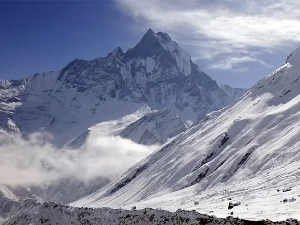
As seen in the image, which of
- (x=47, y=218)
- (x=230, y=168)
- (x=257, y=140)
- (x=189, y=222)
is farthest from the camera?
(x=257, y=140)

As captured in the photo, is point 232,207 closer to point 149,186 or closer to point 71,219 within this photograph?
point 71,219

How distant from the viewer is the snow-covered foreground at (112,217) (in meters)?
35.2

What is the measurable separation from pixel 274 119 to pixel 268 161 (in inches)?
2206

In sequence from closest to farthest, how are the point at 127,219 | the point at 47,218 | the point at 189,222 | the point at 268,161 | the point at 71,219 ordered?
1. the point at 189,222
2. the point at 127,219
3. the point at 71,219
4. the point at 47,218
5. the point at 268,161

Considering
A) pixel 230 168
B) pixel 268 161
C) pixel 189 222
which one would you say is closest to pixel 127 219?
pixel 189 222

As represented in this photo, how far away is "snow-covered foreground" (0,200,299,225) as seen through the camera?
3519cm

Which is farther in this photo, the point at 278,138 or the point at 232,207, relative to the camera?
the point at 278,138

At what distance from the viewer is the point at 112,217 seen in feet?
154

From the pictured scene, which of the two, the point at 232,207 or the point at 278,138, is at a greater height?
the point at 278,138

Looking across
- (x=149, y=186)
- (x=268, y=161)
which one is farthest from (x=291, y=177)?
(x=149, y=186)

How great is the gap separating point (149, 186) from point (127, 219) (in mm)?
150019

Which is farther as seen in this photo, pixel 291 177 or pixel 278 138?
pixel 278 138

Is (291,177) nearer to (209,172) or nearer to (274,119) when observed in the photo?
(209,172)

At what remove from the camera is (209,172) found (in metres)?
162
